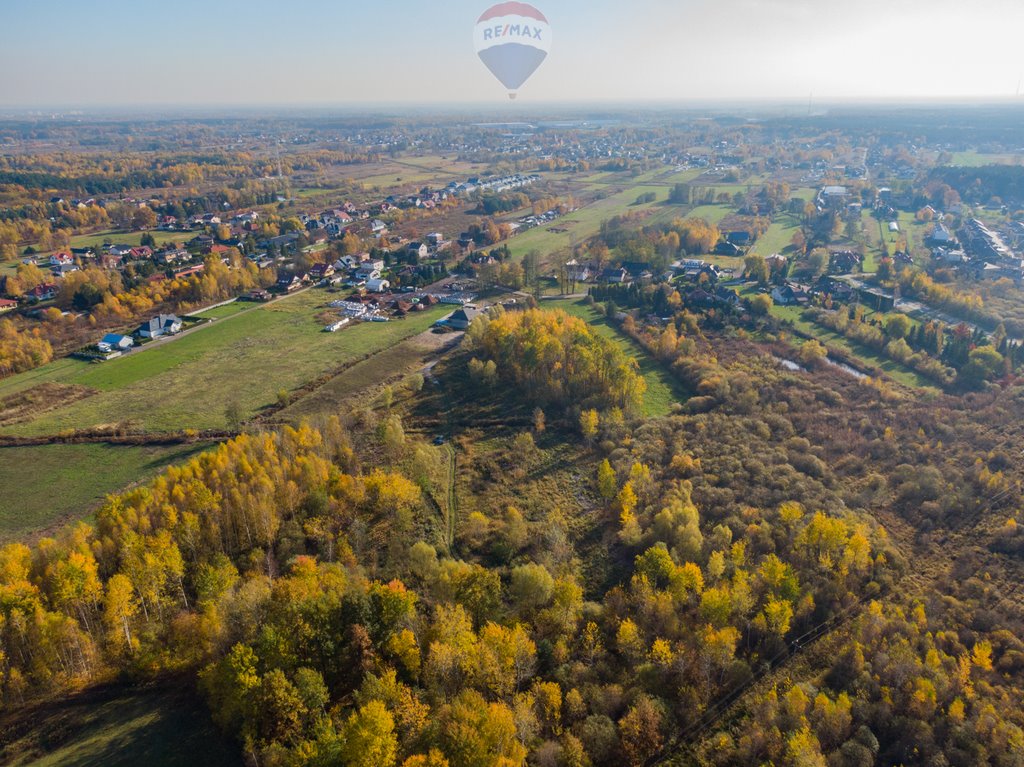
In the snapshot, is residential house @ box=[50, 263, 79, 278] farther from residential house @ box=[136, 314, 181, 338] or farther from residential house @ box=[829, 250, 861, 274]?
residential house @ box=[829, 250, 861, 274]

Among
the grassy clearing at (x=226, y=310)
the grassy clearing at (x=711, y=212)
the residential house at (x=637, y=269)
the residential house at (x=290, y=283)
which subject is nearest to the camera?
the grassy clearing at (x=226, y=310)

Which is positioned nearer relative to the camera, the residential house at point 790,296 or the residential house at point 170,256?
the residential house at point 790,296

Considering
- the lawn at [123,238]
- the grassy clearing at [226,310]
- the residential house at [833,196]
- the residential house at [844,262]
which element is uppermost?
the residential house at [833,196]

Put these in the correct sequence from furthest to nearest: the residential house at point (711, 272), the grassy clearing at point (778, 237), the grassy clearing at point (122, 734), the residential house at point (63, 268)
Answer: the grassy clearing at point (778, 237), the residential house at point (63, 268), the residential house at point (711, 272), the grassy clearing at point (122, 734)

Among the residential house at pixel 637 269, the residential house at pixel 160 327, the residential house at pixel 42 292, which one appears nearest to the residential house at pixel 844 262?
the residential house at pixel 637 269

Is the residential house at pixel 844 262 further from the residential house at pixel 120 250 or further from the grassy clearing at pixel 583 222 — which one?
the residential house at pixel 120 250

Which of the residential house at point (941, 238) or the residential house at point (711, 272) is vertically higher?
the residential house at point (941, 238)

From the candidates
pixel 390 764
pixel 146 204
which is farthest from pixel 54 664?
pixel 146 204
